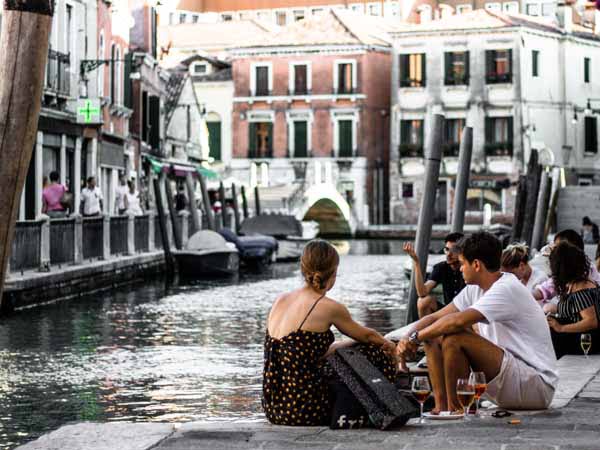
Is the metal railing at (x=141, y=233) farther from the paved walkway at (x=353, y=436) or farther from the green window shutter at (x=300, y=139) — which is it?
the green window shutter at (x=300, y=139)

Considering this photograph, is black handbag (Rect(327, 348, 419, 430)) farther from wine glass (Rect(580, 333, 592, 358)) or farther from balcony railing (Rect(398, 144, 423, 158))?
balcony railing (Rect(398, 144, 423, 158))

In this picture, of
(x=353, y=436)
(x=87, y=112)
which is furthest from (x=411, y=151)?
(x=353, y=436)

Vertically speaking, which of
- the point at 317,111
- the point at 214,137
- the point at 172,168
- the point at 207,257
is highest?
the point at 317,111

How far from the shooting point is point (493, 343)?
816 centimetres

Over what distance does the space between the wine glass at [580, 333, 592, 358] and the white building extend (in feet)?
162

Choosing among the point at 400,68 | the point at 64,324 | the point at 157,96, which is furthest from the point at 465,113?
the point at 64,324

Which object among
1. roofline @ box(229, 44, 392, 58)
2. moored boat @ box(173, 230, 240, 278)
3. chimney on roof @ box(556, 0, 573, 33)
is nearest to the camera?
moored boat @ box(173, 230, 240, 278)

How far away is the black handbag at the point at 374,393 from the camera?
296 inches

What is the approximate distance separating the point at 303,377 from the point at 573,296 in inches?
139

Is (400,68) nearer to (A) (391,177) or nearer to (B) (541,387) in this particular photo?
(A) (391,177)

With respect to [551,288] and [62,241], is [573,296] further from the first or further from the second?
[62,241]

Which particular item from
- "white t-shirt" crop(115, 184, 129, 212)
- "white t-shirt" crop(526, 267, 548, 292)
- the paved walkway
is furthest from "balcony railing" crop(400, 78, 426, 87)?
the paved walkway

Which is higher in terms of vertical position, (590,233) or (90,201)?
(90,201)

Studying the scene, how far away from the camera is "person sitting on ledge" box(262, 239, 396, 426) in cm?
781
